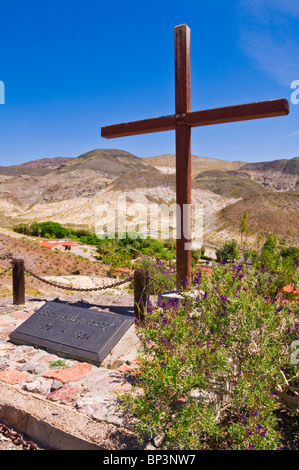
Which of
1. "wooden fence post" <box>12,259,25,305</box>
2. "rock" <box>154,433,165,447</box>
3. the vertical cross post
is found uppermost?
the vertical cross post

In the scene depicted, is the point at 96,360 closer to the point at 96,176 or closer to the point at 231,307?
the point at 231,307

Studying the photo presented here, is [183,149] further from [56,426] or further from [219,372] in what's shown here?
[56,426]

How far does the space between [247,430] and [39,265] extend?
1613 cm

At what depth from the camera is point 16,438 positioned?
10.7 feet

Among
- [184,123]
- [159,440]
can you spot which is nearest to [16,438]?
[159,440]

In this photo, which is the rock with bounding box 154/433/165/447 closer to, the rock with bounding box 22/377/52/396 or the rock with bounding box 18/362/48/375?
the rock with bounding box 22/377/52/396

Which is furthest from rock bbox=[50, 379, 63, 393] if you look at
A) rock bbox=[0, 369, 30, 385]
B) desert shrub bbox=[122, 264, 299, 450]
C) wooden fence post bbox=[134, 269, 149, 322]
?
wooden fence post bbox=[134, 269, 149, 322]

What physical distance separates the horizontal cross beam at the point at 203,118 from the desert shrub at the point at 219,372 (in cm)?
281

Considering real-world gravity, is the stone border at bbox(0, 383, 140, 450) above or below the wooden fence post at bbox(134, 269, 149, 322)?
below

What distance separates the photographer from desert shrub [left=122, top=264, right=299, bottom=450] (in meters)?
2.46

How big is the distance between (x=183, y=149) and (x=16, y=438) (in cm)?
440

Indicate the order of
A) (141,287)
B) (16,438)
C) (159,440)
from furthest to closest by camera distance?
(141,287) → (16,438) → (159,440)

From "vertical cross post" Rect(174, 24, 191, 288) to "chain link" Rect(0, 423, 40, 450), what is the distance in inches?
126

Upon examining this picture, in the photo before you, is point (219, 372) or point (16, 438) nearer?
point (219, 372)
